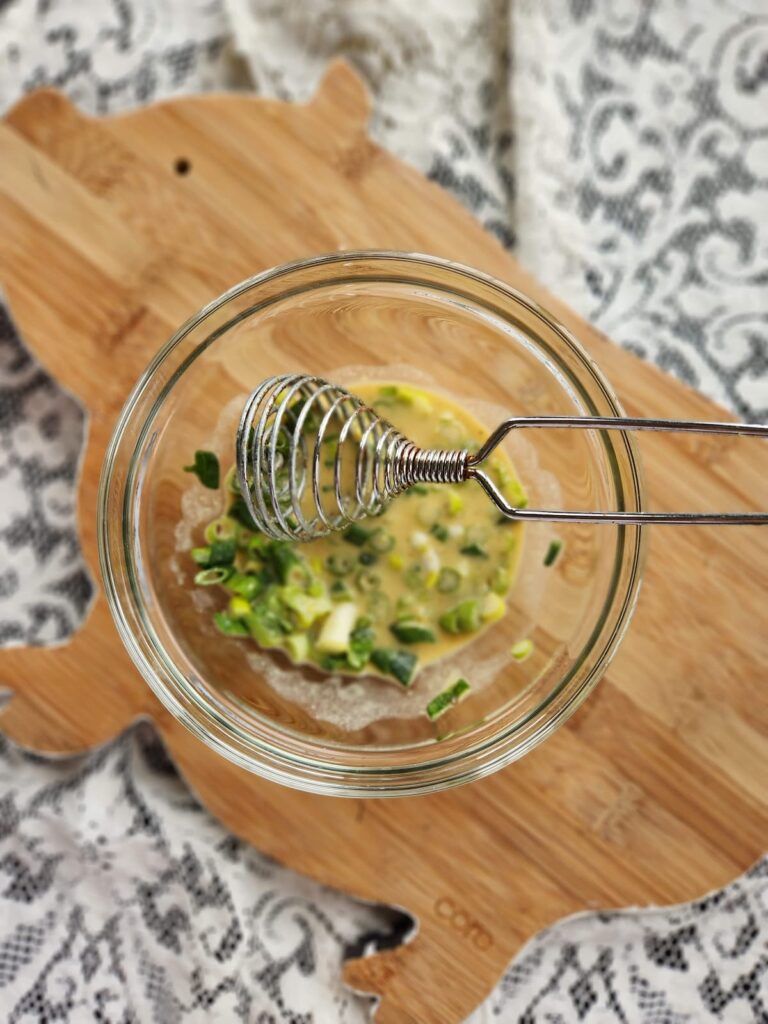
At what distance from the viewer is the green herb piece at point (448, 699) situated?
1712 mm

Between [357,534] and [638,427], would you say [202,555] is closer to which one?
[357,534]

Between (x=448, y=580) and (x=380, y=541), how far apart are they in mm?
133

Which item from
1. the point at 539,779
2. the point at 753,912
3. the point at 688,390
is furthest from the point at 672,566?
the point at 753,912

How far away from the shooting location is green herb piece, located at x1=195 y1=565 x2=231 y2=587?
5.59 feet

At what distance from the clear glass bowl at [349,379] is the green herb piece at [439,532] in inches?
5.6

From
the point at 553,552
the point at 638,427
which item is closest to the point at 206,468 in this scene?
the point at 553,552

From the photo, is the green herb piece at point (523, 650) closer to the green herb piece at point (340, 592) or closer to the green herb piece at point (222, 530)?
the green herb piece at point (340, 592)

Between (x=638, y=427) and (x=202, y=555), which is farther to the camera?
(x=202, y=555)

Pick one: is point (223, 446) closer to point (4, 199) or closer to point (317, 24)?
point (4, 199)

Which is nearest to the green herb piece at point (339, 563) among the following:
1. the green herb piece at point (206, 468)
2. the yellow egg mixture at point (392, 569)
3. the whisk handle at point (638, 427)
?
the yellow egg mixture at point (392, 569)

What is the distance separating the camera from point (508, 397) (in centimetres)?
177

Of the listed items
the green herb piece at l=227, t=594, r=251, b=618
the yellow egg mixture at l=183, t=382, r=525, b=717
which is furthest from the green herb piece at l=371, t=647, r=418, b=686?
the green herb piece at l=227, t=594, r=251, b=618

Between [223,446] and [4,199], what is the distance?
0.57 meters

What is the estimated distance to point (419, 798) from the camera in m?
1.72
